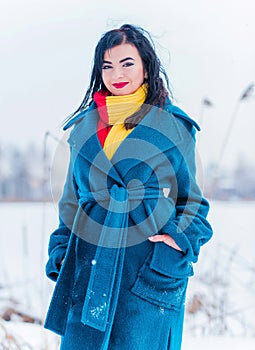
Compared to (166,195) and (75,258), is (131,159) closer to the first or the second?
(166,195)

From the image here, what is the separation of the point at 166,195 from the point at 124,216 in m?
0.17

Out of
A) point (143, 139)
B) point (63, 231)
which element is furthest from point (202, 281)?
point (143, 139)

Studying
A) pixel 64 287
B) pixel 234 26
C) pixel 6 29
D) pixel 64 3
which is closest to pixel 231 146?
pixel 234 26

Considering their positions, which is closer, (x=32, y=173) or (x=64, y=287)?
(x=64, y=287)

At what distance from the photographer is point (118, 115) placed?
4.00 feet

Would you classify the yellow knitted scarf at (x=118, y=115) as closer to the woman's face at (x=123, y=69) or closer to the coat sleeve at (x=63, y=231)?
the woman's face at (x=123, y=69)

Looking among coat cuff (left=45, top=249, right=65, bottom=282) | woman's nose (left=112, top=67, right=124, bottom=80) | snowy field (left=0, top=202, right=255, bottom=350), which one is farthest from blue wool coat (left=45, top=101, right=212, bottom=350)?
snowy field (left=0, top=202, right=255, bottom=350)

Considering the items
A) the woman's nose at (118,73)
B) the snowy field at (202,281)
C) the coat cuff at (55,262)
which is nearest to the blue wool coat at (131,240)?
the coat cuff at (55,262)

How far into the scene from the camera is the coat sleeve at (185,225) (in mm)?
1130

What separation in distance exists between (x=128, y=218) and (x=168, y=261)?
146 millimetres

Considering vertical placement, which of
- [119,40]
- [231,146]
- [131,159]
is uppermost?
[119,40]

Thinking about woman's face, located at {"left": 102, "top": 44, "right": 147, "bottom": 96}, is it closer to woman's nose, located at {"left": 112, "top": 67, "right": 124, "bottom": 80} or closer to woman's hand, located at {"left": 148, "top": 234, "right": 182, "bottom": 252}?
woman's nose, located at {"left": 112, "top": 67, "right": 124, "bottom": 80}

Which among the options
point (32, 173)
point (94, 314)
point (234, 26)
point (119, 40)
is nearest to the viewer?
point (94, 314)

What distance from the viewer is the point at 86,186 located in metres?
1.23
